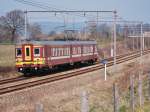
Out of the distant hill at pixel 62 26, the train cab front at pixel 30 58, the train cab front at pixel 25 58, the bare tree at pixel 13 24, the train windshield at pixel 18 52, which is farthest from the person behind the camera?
the bare tree at pixel 13 24

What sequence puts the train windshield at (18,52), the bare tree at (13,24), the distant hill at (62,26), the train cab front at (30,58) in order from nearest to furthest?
the train cab front at (30,58), the train windshield at (18,52), the distant hill at (62,26), the bare tree at (13,24)

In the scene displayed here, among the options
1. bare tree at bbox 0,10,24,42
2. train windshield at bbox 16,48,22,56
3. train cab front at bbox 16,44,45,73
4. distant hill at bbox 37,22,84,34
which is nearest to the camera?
train cab front at bbox 16,44,45,73

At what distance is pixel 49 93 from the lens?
22.9m

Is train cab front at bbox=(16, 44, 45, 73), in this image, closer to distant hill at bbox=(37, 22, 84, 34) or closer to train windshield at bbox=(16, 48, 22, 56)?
train windshield at bbox=(16, 48, 22, 56)

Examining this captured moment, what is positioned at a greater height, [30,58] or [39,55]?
[39,55]

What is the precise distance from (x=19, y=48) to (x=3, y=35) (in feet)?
183

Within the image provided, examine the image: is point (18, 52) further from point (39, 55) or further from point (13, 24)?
point (13, 24)

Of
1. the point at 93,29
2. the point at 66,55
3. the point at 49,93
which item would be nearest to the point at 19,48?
the point at 66,55

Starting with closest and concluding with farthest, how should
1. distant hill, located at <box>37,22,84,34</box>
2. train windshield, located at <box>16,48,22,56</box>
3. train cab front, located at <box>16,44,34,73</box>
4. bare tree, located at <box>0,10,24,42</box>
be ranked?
train cab front, located at <box>16,44,34,73</box> → train windshield, located at <box>16,48,22,56</box> → distant hill, located at <box>37,22,84,34</box> → bare tree, located at <box>0,10,24,42</box>

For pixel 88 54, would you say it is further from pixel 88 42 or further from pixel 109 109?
pixel 109 109

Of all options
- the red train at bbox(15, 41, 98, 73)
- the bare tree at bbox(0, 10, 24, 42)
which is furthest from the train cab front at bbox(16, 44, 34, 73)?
the bare tree at bbox(0, 10, 24, 42)

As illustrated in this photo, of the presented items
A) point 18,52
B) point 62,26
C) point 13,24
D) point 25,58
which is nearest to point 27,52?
point 25,58

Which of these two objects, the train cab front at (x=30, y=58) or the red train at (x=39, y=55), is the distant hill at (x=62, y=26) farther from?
the train cab front at (x=30, y=58)

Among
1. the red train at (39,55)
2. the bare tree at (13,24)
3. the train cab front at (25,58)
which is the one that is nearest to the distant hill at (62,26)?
the bare tree at (13,24)
